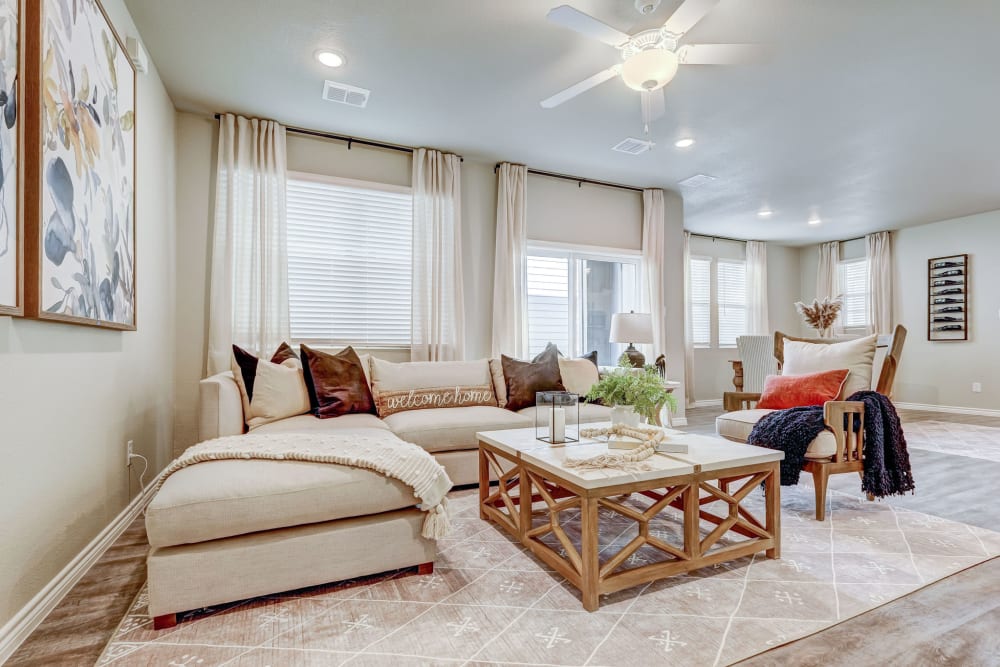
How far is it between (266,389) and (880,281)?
8.31m

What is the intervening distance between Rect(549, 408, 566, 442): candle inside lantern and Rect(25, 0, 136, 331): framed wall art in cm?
195

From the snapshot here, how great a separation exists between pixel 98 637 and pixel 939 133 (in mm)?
5901

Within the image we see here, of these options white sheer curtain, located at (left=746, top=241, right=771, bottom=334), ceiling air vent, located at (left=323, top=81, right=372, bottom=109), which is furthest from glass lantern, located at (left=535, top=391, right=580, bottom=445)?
white sheer curtain, located at (left=746, top=241, right=771, bottom=334)

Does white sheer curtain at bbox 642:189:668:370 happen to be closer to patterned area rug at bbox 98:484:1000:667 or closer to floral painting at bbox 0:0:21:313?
patterned area rug at bbox 98:484:1000:667

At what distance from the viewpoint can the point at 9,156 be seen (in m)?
1.49

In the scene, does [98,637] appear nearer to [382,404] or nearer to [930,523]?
[382,404]

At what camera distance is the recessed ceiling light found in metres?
2.89

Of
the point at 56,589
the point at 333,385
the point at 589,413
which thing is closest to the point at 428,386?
the point at 333,385

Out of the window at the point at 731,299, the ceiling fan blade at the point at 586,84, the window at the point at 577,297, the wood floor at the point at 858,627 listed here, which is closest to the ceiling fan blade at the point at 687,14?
the ceiling fan blade at the point at 586,84

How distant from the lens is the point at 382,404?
3398 millimetres

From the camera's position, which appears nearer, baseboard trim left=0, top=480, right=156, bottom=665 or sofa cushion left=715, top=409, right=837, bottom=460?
baseboard trim left=0, top=480, right=156, bottom=665

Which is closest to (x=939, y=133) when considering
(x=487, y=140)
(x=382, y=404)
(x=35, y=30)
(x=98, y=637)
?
(x=487, y=140)

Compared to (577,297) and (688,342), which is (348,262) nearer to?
(577,297)

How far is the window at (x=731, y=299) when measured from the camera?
25.9 feet
